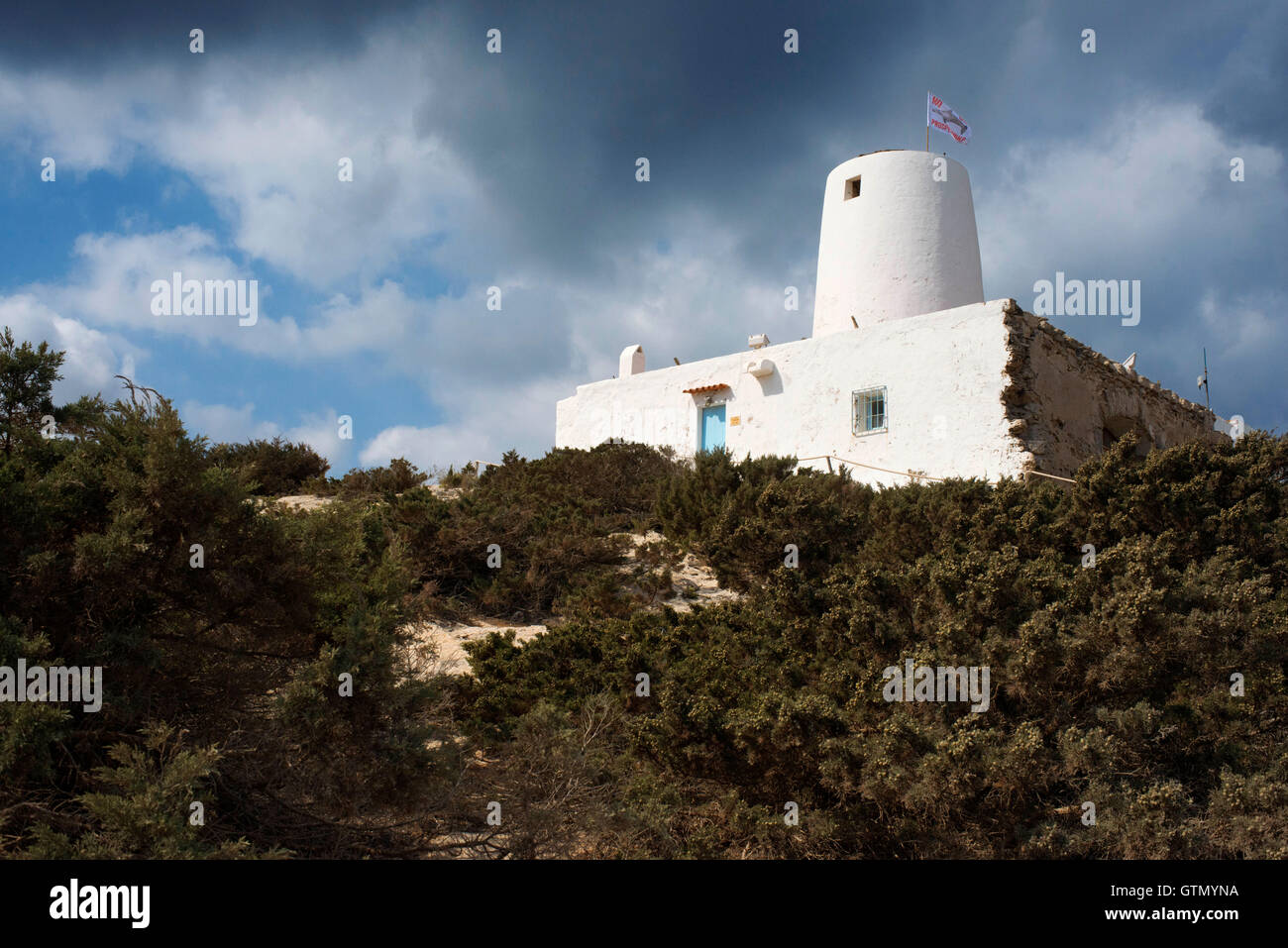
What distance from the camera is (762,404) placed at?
17.2m

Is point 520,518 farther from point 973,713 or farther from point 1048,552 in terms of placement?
point 973,713

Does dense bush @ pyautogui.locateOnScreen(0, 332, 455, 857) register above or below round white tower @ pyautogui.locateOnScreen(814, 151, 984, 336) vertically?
below

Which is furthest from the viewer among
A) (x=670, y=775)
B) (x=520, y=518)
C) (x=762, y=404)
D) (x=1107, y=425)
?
(x=762, y=404)

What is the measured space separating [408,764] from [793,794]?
2494mm

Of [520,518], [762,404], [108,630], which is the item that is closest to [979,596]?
[108,630]

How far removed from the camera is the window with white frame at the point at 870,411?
50.3 ft

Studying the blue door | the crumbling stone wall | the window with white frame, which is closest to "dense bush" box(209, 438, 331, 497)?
the blue door

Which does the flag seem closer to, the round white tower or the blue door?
the round white tower

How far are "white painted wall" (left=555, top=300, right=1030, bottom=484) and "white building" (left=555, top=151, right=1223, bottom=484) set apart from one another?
3 cm

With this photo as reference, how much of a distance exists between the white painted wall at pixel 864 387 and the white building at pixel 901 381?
3 cm

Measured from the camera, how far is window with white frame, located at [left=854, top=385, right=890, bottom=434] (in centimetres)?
1534

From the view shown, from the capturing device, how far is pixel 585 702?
6930 mm

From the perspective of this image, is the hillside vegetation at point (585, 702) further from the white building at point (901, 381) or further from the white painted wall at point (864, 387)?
the white building at point (901, 381)
